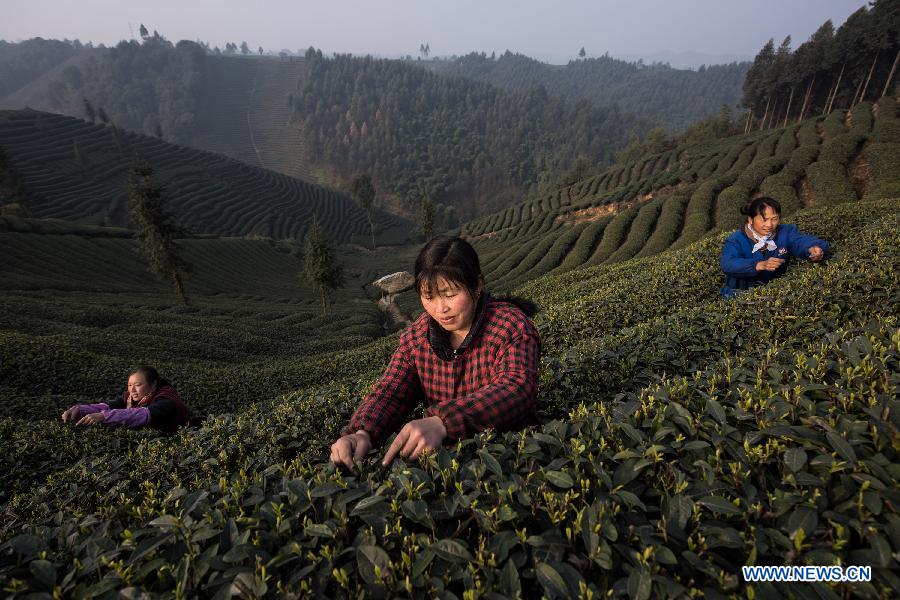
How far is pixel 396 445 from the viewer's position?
8.15 ft

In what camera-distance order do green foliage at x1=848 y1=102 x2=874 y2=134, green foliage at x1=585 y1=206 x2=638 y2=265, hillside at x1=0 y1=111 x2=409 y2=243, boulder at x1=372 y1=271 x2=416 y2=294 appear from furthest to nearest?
hillside at x1=0 y1=111 x2=409 y2=243 < boulder at x1=372 y1=271 x2=416 y2=294 < green foliage at x1=848 y1=102 x2=874 y2=134 < green foliage at x1=585 y1=206 x2=638 y2=265

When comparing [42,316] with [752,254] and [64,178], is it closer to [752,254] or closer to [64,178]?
[752,254]

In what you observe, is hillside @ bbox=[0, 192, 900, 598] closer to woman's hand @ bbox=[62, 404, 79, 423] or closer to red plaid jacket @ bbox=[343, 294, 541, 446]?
red plaid jacket @ bbox=[343, 294, 541, 446]

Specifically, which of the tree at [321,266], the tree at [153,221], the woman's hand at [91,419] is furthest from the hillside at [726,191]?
the woman's hand at [91,419]

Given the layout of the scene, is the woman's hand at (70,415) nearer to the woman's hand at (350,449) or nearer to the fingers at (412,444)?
the woman's hand at (350,449)

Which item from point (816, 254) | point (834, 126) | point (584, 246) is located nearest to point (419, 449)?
point (816, 254)

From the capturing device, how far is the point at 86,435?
18.0 feet

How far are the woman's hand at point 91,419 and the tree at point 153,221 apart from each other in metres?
28.0

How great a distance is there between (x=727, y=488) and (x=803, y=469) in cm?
49

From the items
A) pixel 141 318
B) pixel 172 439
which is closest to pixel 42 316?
pixel 141 318

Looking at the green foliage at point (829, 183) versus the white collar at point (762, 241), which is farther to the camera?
the green foliage at point (829, 183)

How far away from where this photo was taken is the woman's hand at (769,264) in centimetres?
643

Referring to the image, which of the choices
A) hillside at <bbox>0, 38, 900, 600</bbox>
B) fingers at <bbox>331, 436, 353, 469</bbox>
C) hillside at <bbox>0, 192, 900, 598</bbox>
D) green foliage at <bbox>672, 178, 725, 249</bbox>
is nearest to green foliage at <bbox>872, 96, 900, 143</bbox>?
green foliage at <bbox>672, 178, 725, 249</bbox>

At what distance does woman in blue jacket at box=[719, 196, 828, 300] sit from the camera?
21.6ft
